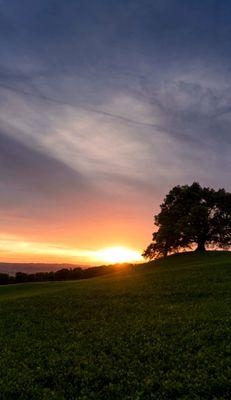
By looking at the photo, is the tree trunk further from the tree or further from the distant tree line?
the distant tree line

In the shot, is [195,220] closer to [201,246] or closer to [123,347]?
[201,246]

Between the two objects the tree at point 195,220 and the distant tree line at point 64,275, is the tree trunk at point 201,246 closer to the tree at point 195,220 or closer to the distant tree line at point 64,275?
the tree at point 195,220

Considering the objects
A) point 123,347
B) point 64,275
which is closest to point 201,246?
point 64,275

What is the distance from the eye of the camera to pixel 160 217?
301 feet

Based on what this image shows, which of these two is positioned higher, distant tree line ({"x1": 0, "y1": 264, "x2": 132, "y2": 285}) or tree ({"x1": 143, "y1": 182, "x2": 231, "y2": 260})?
tree ({"x1": 143, "y1": 182, "x2": 231, "y2": 260})

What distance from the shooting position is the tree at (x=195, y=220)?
84750 mm

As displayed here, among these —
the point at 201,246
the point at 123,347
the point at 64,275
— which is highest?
the point at 201,246

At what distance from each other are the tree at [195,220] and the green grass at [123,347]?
163 ft

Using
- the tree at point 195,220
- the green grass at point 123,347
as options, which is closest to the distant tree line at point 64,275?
the tree at point 195,220

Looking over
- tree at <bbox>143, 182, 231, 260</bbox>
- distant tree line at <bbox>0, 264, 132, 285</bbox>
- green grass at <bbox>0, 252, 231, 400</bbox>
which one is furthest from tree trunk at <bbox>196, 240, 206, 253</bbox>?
green grass at <bbox>0, 252, 231, 400</bbox>

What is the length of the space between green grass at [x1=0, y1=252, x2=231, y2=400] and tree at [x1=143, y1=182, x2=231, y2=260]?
49.6 m

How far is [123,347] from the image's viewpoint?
66.3ft

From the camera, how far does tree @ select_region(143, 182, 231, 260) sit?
84.8 meters

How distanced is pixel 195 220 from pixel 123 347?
2620 inches
